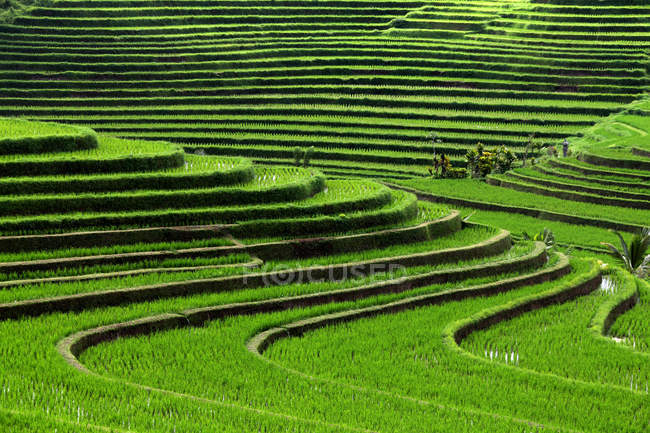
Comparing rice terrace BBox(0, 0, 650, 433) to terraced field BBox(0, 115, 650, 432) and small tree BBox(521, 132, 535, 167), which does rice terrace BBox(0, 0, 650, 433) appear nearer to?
terraced field BBox(0, 115, 650, 432)

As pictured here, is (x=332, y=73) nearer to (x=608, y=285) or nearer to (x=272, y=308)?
(x=608, y=285)

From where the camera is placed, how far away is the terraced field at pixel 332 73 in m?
28.8

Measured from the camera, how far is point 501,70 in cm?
3356

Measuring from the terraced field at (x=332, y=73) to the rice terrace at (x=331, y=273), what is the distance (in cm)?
23

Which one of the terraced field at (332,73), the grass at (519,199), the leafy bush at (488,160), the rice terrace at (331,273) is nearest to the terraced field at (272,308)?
the rice terrace at (331,273)

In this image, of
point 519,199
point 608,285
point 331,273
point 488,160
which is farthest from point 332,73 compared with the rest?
point 331,273

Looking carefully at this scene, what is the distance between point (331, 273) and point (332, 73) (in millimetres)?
22982

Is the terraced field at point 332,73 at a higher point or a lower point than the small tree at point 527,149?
higher

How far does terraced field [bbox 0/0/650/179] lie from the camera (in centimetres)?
2875

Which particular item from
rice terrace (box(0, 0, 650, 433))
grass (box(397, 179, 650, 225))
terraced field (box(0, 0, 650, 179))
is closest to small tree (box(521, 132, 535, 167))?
rice terrace (box(0, 0, 650, 433))

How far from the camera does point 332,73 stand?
34344mm

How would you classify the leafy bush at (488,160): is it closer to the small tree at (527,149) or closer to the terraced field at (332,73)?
the small tree at (527,149)

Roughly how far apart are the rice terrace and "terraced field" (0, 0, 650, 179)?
0.23 metres

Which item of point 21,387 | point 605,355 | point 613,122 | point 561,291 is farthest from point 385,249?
point 613,122
